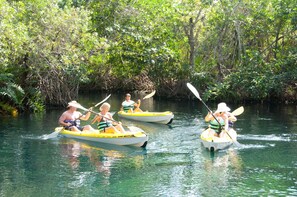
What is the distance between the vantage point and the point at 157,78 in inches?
1377

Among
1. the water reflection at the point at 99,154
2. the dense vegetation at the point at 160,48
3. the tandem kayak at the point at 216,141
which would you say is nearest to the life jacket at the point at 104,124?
the water reflection at the point at 99,154

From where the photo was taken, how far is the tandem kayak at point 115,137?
16808 millimetres

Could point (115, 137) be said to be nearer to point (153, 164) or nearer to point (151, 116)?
point (153, 164)

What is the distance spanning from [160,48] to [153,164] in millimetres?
18731

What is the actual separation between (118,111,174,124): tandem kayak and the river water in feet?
3.18

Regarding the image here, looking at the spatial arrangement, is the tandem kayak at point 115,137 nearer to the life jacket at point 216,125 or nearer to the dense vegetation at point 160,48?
the life jacket at point 216,125

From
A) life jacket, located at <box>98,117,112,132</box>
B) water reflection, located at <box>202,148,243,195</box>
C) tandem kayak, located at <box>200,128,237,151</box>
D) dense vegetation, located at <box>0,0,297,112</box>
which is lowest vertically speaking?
water reflection, located at <box>202,148,243,195</box>

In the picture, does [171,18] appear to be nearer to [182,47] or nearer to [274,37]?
[182,47]

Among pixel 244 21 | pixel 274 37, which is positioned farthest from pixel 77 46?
pixel 274 37

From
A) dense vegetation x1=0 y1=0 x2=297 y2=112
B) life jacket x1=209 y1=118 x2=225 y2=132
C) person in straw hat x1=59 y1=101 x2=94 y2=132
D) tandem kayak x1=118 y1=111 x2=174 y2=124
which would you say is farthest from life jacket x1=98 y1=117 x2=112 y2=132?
dense vegetation x1=0 y1=0 x2=297 y2=112

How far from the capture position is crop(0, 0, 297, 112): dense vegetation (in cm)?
2392

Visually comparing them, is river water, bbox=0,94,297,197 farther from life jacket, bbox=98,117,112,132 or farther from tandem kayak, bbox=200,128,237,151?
life jacket, bbox=98,117,112,132

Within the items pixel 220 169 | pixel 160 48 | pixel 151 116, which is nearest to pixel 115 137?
pixel 220 169

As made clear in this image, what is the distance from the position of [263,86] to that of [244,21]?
4775mm
